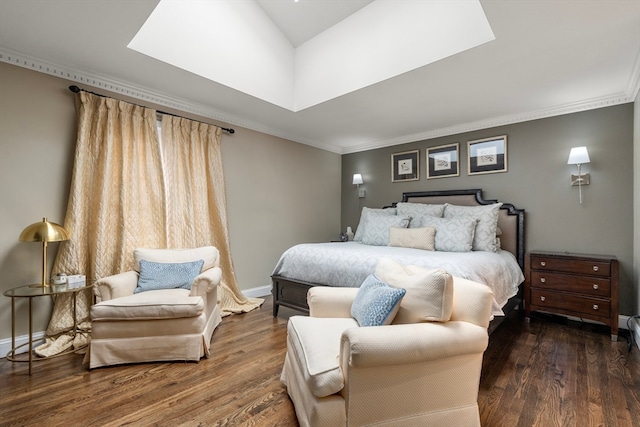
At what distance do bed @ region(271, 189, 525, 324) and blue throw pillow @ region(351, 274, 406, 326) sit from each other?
74 centimetres

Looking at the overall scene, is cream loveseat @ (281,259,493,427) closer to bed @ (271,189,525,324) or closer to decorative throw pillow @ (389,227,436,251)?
bed @ (271,189,525,324)

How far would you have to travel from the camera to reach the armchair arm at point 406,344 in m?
1.23

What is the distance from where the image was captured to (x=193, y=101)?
3.33 meters

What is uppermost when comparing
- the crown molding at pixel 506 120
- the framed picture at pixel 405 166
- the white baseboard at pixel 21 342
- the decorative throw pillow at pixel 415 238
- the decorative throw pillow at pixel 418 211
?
the crown molding at pixel 506 120

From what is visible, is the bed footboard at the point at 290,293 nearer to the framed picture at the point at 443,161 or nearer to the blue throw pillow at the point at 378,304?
the blue throw pillow at the point at 378,304

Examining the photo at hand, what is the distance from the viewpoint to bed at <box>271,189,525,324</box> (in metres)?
2.42

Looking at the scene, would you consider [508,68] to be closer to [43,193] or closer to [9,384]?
[43,193]

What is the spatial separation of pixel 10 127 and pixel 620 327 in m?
5.69

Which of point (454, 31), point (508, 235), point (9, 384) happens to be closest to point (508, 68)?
point (454, 31)

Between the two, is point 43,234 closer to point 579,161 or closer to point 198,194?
point 198,194

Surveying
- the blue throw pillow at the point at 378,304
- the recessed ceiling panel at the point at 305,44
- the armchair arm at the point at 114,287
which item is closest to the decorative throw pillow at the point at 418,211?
the recessed ceiling panel at the point at 305,44

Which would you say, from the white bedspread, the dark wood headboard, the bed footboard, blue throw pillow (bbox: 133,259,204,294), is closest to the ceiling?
the dark wood headboard

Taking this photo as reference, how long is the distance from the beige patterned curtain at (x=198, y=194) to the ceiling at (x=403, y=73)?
302 millimetres

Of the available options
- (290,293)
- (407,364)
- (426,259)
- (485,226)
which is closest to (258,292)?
(290,293)
